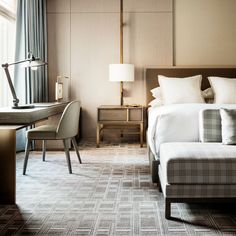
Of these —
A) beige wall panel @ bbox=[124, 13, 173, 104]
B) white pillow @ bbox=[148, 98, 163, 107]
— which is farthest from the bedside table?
beige wall panel @ bbox=[124, 13, 173, 104]

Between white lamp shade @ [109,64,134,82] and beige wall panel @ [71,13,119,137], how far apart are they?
459 millimetres

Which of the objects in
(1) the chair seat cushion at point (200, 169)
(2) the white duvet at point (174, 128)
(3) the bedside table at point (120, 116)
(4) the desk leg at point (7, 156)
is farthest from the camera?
(3) the bedside table at point (120, 116)

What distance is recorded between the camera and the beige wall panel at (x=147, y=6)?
222 inches

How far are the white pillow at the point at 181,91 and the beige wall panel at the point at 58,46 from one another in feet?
5.79

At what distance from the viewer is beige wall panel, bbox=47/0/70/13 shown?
5656 millimetres

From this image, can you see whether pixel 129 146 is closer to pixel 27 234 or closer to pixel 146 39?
pixel 146 39

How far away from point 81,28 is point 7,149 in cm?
361

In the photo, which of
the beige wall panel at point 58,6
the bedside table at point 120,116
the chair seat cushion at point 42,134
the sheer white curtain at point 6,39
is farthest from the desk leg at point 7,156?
the beige wall panel at point 58,6

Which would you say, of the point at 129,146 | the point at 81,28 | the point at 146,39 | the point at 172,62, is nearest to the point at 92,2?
the point at 81,28

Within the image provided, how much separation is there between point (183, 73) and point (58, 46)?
212 centimetres

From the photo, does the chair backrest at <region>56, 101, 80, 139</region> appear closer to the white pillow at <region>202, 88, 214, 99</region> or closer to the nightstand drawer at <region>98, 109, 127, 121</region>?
the nightstand drawer at <region>98, 109, 127, 121</region>

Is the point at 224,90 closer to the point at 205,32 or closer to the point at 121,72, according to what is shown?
the point at 205,32

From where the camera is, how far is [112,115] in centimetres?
518

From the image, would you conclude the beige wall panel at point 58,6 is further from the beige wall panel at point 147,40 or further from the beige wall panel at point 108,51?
the beige wall panel at point 147,40
